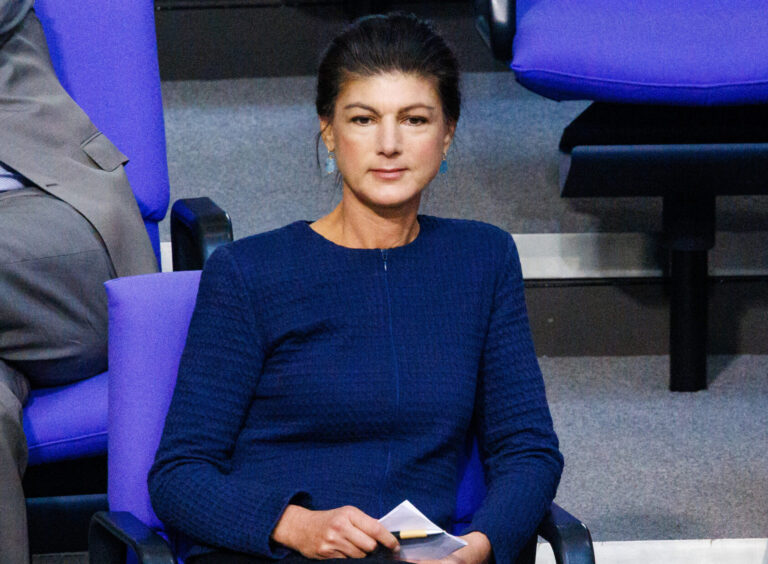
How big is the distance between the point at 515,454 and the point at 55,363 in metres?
0.70

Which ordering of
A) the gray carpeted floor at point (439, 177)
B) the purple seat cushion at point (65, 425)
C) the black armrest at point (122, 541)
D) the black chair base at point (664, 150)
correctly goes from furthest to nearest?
the gray carpeted floor at point (439, 177) < the black chair base at point (664, 150) < the purple seat cushion at point (65, 425) < the black armrest at point (122, 541)

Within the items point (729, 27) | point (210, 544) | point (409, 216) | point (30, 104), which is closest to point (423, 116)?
point (409, 216)

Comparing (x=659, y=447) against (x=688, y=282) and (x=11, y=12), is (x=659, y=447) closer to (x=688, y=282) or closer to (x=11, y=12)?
(x=688, y=282)

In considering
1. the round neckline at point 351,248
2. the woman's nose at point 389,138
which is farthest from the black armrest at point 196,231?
the woman's nose at point 389,138

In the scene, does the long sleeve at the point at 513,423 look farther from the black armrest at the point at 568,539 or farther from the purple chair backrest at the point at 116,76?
the purple chair backrest at the point at 116,76

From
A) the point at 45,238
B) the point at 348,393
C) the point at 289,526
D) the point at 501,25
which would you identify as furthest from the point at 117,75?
the point at 289,526

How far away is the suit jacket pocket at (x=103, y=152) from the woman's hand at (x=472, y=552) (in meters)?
0.97

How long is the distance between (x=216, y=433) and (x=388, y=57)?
465 millimetres

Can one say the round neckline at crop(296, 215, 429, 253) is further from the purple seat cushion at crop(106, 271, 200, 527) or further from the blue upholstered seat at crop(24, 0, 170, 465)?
the blue upholstered seat at crop(24, 0, 170, 465)

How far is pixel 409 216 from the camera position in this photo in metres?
1.46

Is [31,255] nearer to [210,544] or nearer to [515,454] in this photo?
[210,544]

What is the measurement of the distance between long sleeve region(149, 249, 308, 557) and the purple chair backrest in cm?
79

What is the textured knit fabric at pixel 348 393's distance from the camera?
4.33 feet

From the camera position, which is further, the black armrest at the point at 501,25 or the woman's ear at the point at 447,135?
the black armrest at the point at 501,25
